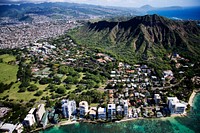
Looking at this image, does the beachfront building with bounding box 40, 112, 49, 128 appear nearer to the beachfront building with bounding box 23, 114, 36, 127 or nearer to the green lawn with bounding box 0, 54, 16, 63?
the beachfront building with bounding box 23, 114, 36, 127

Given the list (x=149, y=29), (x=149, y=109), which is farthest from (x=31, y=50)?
(x=149, y=109)

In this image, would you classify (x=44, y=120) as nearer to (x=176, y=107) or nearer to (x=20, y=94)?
(x=20, y=94)

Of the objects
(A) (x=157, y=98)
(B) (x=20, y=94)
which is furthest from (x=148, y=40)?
(B) (x=20, y=94)

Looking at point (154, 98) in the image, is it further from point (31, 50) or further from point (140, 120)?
point (31, 50)

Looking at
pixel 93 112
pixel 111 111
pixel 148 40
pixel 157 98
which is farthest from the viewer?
pixel 148 40

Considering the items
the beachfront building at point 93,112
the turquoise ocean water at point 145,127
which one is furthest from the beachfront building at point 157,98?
the beachfront building at point 93,112

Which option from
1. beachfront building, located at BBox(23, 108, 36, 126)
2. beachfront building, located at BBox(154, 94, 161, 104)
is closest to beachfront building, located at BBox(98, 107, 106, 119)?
beachfront building, located at BBox(154, 94, 161, 104)

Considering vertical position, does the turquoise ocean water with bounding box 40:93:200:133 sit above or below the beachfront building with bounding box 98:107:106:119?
below
